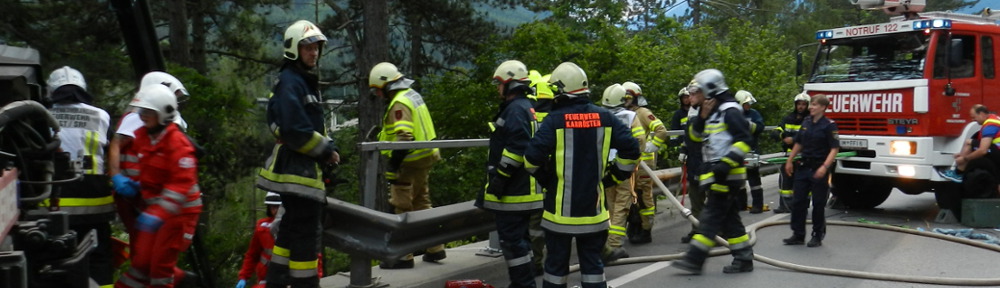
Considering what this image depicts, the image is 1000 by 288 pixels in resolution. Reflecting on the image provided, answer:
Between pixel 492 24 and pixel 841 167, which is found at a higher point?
pixel 492 24

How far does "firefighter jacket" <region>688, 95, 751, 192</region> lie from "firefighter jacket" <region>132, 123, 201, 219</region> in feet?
13.5

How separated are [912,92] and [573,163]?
7167 mm

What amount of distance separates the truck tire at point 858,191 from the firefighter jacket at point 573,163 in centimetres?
765

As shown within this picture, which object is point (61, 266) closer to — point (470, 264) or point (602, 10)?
point (470, 264)

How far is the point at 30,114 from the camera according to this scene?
405 cm

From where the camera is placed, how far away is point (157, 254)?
216 inches

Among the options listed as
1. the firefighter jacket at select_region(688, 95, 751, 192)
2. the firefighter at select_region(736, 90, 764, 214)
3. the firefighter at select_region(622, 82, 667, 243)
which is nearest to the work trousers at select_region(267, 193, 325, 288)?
the firefighter jacket at select_region(688, 95, 751, 192)

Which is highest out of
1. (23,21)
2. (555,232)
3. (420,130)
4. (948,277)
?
(23,21)

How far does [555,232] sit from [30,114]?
10.4ft

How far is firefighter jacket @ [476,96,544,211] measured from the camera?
20.4 feet

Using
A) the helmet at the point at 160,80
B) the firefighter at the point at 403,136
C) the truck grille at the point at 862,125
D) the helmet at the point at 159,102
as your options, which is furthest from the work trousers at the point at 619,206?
the truck grille at the point at 862,125

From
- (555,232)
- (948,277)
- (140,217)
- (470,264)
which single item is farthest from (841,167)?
(140,217)

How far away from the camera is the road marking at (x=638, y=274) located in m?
7.28

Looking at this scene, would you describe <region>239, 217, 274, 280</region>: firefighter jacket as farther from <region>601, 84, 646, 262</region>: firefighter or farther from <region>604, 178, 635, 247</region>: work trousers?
<region>604, 178, 635, 247</region>: work trousers
